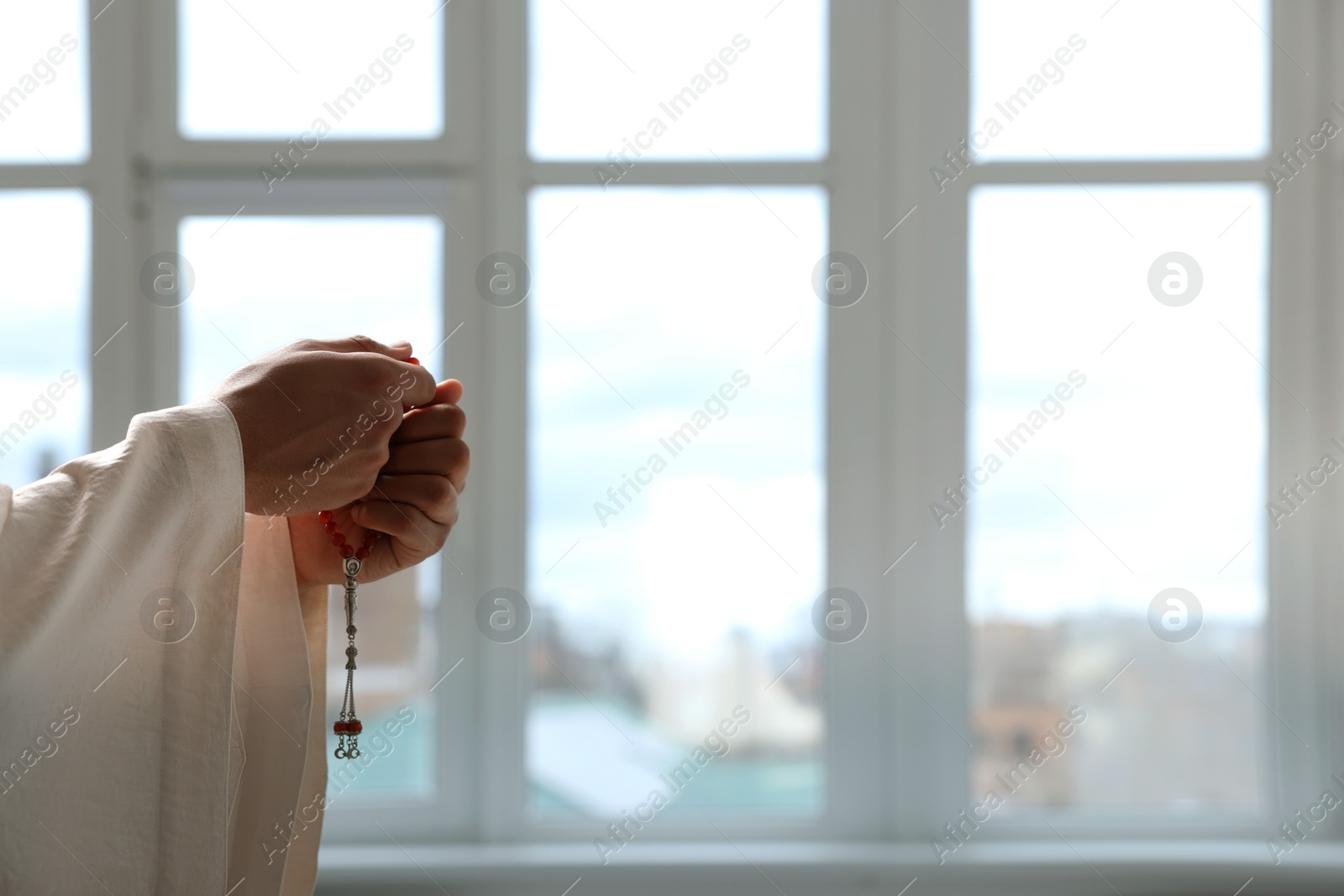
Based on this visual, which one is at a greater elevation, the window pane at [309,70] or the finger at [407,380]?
the window pane at [309,70]

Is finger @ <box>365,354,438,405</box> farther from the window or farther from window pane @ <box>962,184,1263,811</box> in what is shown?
window pane @ <box>962,184,1263,811</box>

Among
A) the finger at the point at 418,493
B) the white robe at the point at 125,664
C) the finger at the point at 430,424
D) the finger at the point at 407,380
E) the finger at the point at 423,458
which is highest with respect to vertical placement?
the finger at the point at 407,380

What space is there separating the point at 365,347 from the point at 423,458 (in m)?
0.11

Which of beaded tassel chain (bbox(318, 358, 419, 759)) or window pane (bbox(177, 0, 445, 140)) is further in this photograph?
window pane (bbox(177, 0, 445, 140))

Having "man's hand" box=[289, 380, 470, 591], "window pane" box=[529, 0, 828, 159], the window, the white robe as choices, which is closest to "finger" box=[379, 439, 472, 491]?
"man's hand" box=[289, 380, 470, 591]

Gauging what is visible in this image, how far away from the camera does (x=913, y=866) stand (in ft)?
5.06

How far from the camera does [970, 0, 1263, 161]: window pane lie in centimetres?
167

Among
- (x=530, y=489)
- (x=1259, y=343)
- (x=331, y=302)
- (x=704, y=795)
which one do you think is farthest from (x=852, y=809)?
(x=331, y=302)

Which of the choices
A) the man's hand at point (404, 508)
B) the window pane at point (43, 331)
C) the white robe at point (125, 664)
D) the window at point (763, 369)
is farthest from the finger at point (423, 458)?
the window pane at point (43, 331)

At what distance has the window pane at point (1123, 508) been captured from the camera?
65.1 inches

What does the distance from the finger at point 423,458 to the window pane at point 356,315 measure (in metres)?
0.85

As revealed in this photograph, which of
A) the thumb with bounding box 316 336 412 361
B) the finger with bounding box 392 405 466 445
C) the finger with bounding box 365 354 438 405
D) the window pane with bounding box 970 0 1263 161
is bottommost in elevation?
the finger with bounding box 392 405 466 445

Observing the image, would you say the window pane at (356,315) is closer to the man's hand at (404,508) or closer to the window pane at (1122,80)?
the man's hand at (404,508)

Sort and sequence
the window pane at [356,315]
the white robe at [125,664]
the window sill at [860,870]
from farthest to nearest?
the window pane at [356,315] < the window sill at [860,870] < the white robe at [125,664]
